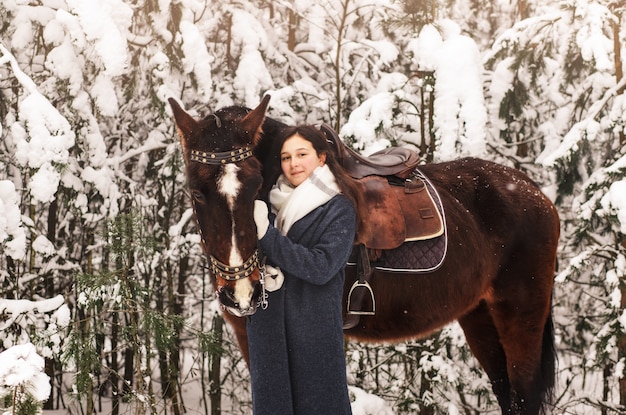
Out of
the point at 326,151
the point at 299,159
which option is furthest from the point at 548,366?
the point at 299,159

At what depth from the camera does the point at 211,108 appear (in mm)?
6059

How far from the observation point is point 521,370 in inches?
151

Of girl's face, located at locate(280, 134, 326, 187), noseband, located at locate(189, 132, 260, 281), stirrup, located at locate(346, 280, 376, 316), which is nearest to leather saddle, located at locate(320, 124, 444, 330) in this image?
stirrup, located at locate(346, 280, 376, 316)

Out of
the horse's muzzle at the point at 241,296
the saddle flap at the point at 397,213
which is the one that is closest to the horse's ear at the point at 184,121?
the horse's muzzle at the point at 241,296

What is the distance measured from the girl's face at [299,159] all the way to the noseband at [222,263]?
0.23 m

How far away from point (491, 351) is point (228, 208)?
261 centimetres

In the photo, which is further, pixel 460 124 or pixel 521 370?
pixel 460 124

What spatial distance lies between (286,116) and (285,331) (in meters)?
3.33

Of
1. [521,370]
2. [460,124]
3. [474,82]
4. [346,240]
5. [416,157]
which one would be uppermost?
[474,82]

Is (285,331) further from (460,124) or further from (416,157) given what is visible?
(460,124)

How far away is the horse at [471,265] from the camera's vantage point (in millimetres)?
2387

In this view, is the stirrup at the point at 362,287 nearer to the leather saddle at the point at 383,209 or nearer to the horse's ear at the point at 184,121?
the leather saddle at the point at 383,209

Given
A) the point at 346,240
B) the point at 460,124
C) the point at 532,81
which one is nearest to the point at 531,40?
the point at 532,81

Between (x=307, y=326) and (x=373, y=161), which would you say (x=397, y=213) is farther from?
(x=307, y=326)
